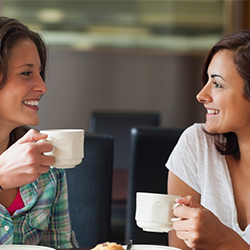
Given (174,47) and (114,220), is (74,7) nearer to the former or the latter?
(174,47)

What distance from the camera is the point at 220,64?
1.31 m

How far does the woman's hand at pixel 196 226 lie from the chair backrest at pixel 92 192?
57 centimetres

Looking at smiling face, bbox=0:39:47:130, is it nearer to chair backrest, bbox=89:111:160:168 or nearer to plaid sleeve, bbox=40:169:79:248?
plaid sleeve, bbox=40:169:79:248

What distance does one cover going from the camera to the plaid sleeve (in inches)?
50.9

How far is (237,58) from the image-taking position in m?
1.29

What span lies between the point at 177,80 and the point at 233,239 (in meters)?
2.96

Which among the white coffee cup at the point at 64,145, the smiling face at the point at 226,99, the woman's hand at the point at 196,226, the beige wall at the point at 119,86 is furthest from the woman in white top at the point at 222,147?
the beige wall at the point at 119,86

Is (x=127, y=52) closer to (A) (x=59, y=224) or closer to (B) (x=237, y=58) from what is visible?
(B) (x=237, y=58)

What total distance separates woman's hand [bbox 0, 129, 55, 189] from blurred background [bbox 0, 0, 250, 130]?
2.79 m

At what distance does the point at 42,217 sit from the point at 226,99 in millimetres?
673

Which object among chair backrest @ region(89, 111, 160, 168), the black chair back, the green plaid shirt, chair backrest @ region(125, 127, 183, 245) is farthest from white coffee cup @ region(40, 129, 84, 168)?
chair backrest @ region(89, 111, 160, 168)

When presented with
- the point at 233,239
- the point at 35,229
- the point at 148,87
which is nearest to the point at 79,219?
the point at 35,229

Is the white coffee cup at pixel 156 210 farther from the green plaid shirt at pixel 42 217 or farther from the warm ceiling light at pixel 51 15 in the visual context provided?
the warm ceiling light at pixel 51 15

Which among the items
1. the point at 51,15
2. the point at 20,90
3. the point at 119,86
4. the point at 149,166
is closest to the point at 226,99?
the point at 149,166
